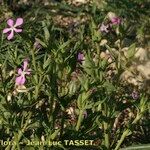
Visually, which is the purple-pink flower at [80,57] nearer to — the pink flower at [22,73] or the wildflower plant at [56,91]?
the wildflower plant at [56,91]

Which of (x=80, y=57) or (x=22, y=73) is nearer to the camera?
(x=22, y=73)

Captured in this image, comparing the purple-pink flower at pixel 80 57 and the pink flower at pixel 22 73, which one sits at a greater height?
the purple-pink flower at pixel 80 57

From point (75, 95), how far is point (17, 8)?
2296 mm

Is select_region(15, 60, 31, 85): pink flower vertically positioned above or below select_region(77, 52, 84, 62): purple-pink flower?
below

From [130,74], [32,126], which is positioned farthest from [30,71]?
[130,74]

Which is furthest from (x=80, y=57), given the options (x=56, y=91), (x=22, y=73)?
(x=22, y=73)

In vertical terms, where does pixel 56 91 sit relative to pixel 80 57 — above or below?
below

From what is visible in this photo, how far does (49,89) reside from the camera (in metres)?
2.48

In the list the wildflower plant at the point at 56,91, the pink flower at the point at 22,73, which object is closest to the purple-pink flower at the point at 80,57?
the wildflower plant at the point at 56,91

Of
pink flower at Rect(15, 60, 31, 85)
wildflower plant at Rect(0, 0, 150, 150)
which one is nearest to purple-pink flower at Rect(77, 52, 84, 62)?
wildflower plant at Rect(0, 0, 150, 150)

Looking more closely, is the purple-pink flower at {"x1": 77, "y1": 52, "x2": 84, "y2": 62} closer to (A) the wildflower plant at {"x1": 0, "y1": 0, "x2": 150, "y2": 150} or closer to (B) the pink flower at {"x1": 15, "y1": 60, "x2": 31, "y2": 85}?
(A) the wildflower plant at {"x1": 0, "y1": 0, "x2": 150, "y2": 150}

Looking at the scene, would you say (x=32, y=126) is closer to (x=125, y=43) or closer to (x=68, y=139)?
(x=68, y=139)

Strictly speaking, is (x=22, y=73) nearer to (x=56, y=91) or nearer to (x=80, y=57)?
(x=56, y=91)

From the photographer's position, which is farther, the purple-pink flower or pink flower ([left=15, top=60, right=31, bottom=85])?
the purple-pink flower
